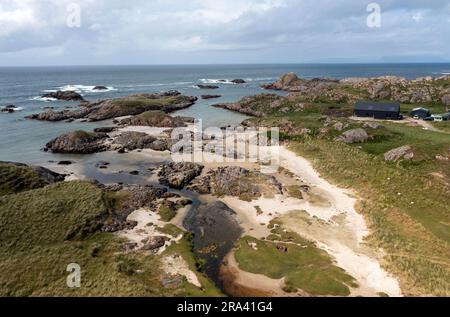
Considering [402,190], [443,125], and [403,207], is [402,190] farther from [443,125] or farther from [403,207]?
[443,125]

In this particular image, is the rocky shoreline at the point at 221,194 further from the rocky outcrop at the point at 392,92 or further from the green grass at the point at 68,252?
the rocky outcrop at the point at 392,92

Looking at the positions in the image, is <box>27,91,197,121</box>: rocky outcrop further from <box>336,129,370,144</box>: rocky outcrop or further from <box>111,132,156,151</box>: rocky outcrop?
<box>336,129,370,144</box>: rocky outcrop

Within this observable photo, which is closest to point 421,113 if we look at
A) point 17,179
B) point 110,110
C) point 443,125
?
point 443,125

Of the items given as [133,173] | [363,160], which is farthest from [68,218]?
[363,160]

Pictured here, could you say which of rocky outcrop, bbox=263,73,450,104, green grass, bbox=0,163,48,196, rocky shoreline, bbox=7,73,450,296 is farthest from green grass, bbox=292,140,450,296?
rocky outcrop, bbox=263,73,450,104

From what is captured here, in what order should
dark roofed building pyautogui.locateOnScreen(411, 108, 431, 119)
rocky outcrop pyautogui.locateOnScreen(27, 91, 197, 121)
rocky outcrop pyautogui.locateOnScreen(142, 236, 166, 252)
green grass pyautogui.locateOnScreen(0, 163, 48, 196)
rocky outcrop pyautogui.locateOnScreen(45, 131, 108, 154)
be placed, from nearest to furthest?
rocky outcrop pyautogui.locateOnScreen(142, 236, 166, 252) < green grass pyautogui.locateOnScreen(0, 163, 48, 196) < rocky outcrop pyautogui.locateOnScreen(45, 131, 108, 154) < dark roofed building pyautogui.locateOnScreen(411, 108, 431, 119) < rocky outcrop pyautogui.locateOnScreen(27, 91, 197, 121)
